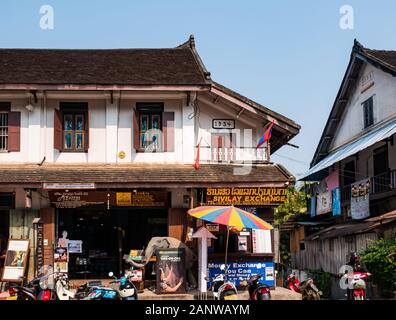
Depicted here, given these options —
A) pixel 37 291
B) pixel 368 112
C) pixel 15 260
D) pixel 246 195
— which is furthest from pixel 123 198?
pixel 368 112

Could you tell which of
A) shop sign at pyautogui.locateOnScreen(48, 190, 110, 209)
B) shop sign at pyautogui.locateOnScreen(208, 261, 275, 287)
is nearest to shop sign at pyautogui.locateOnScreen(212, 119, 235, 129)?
shop sign at pyautogui.locateOnScreen(48, 190, 110, 209)

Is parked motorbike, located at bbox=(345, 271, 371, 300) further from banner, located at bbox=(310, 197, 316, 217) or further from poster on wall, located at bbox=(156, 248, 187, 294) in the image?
banner, located at bbox=(310, 197, 316, 217)

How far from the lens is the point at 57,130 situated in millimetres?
17812

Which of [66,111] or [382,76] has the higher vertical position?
[382,76]

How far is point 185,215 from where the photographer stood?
17.4 meters

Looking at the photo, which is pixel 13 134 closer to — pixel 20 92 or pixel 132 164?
pixel 20 92

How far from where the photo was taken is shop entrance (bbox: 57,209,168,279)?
18.0 metres

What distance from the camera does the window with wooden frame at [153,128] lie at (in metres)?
18.1

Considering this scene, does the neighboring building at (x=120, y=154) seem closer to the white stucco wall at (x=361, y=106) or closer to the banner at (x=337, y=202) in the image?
the white stucco wall at (x=361, y=106)

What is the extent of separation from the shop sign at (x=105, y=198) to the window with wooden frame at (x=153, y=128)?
1595mm

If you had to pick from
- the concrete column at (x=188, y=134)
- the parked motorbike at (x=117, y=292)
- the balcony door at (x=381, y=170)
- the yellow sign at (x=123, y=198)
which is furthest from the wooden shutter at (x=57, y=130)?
the balcony door at (x=381, y=170)

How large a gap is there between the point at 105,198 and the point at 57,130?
2.65 m
